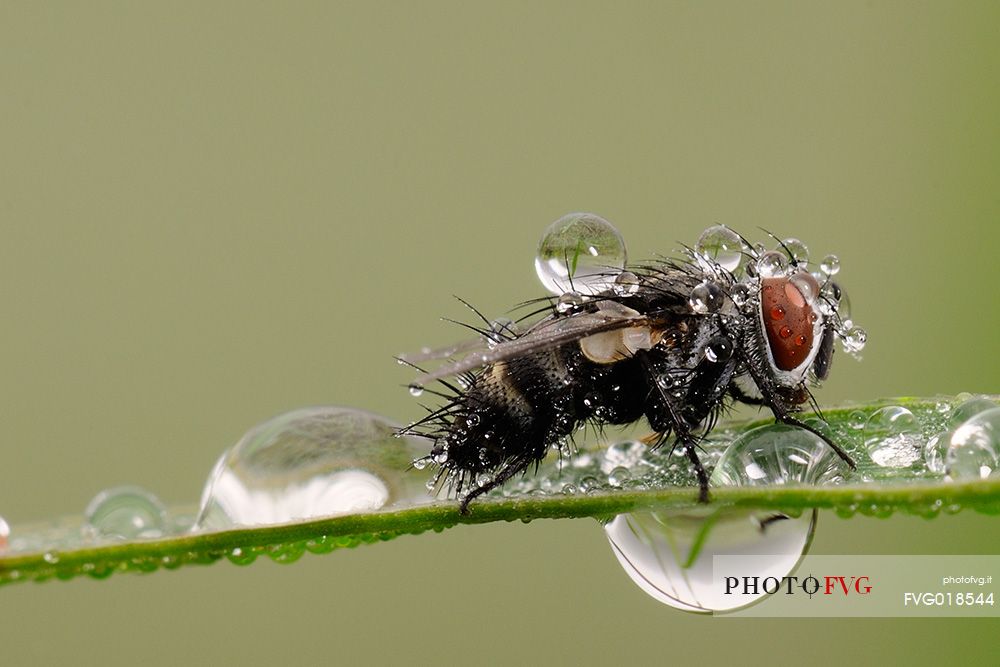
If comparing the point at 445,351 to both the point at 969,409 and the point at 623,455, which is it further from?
the point at 969,409

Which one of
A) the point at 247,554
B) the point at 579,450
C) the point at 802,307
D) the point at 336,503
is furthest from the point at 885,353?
the point at 247,554

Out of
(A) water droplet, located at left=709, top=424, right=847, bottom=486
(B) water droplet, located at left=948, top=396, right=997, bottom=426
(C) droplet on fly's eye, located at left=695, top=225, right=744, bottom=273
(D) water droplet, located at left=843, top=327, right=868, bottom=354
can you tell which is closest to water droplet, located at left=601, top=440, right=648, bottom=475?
(A) water droplet, located at left=709, top=424, right=847, bottom=486

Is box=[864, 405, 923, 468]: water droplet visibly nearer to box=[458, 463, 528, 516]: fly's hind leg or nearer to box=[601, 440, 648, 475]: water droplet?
box=[601, 440, 648, 475]: water droplet

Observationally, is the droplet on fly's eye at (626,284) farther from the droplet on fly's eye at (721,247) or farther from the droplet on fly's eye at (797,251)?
the droplet on fly's eye at (797,251)

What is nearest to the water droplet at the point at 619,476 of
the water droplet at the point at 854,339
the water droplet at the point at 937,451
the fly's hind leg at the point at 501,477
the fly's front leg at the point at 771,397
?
the fly's hind leg at the point at 501,477

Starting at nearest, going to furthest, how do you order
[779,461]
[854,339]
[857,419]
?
1. [779,461]
2. [857,419]
3. [854,339]

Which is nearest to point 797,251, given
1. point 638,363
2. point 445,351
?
point 638,363

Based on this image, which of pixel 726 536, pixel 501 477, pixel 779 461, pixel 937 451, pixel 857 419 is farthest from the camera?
pixel 501 477

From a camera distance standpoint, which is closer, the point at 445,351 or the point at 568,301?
the point at 445,351

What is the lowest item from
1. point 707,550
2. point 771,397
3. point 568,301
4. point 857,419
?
point 707,550
